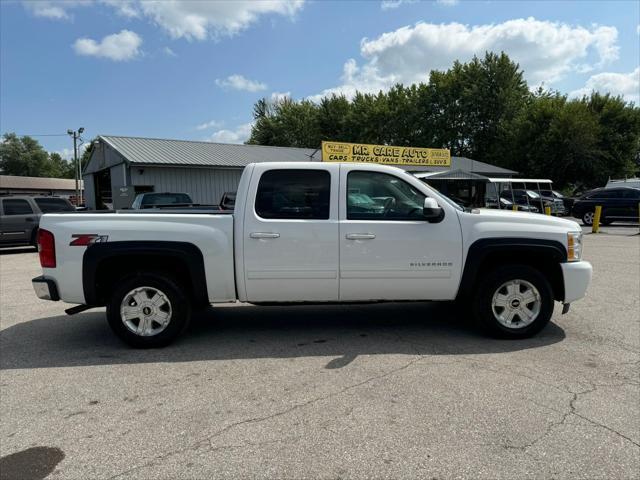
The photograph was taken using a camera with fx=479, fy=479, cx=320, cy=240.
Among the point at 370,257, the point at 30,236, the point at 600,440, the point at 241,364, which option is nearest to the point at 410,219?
the point at 370,257

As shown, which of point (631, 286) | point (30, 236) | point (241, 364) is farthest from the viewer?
point (30, 236)

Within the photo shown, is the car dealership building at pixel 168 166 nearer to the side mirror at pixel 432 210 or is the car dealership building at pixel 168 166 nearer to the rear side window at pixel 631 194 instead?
the rear side window at pixel 631 194

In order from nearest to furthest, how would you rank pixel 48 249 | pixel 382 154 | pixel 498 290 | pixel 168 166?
pixel 48 249, pixel 498 290, pixel 382 154, pixel 168 166

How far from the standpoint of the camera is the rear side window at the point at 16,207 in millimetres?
14343

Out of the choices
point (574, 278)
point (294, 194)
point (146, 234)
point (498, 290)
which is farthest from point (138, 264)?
point (574, 278)

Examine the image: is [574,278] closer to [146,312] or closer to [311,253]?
[311,253]

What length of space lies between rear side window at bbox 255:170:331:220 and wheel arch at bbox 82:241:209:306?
84cm

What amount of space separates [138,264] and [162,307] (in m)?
0.51

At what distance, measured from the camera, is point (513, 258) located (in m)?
5.14

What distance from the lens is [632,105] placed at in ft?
126

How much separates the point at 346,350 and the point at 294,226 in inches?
52.6

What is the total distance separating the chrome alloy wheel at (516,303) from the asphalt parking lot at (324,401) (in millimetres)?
261

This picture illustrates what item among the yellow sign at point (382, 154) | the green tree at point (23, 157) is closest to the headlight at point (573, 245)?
the yellow sign at point (382, 154)

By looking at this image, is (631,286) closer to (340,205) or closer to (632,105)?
(340,205)
